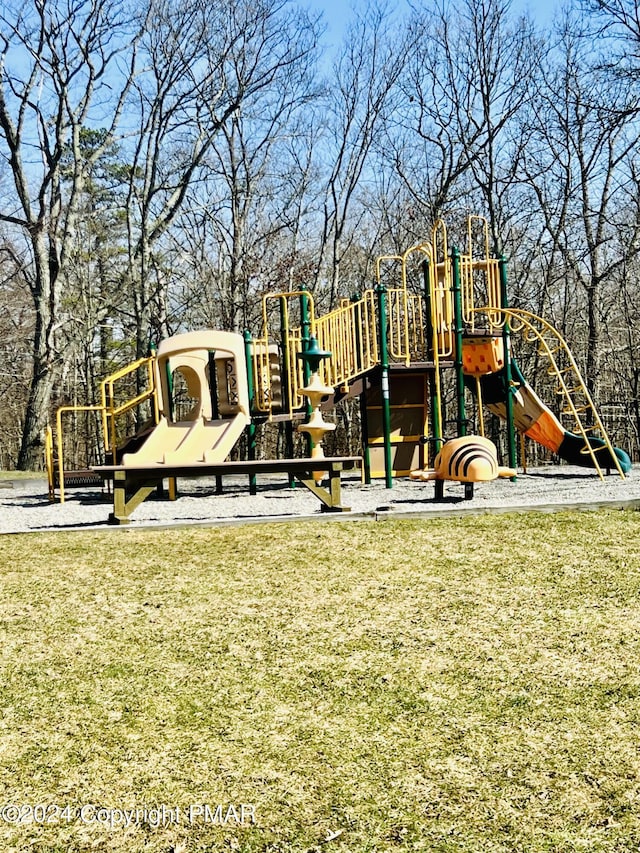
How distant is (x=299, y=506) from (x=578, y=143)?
18.6 m

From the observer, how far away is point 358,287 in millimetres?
31141

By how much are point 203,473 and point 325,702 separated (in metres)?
5.90

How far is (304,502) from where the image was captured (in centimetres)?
1085

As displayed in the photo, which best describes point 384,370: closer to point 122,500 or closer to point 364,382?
point 364,382

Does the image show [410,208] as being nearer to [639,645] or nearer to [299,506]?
[299,506]

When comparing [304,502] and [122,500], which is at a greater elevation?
[122,500]

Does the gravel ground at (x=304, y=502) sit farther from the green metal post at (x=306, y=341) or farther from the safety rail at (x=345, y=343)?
the safety rail at (x=345, y=343)

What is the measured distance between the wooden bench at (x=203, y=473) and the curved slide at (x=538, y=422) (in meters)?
5.42

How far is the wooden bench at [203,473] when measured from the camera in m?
8.74

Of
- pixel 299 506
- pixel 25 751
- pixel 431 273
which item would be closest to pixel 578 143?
pixel 431 273

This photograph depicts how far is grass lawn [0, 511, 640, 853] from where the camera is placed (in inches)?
107

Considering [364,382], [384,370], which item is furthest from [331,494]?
[364,382]

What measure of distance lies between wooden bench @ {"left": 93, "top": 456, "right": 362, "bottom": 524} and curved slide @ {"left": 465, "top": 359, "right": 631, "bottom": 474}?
5425 millimetres

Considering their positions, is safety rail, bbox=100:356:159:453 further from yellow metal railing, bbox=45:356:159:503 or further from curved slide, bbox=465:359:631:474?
curved slide, bbox=465:359:631:474
